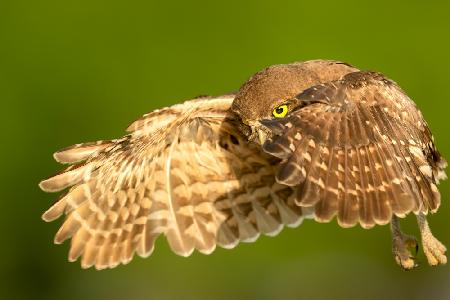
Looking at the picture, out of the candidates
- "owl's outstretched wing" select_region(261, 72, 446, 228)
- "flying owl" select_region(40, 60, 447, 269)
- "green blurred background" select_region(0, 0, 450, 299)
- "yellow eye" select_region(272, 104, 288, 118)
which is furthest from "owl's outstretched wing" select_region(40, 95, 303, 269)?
"green blurred background" select_region(0, 0, 450, 299)

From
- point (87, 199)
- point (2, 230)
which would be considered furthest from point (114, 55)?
point (87, 199)

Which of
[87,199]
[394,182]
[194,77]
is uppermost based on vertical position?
[194,77]

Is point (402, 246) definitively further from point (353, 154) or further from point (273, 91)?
point (273, 91)

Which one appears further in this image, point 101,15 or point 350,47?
point 101,15

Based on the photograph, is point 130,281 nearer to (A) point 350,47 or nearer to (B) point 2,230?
(B) point 2,230

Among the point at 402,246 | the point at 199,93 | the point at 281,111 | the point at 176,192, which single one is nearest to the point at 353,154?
the point at 281,111

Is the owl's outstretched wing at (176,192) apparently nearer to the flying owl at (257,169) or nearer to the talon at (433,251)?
the flying owl at (257,169)

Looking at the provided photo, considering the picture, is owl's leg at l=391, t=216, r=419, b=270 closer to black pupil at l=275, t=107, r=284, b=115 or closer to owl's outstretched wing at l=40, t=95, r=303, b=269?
owl's outstretched wing at l=40, t=95, r=303, b=269
